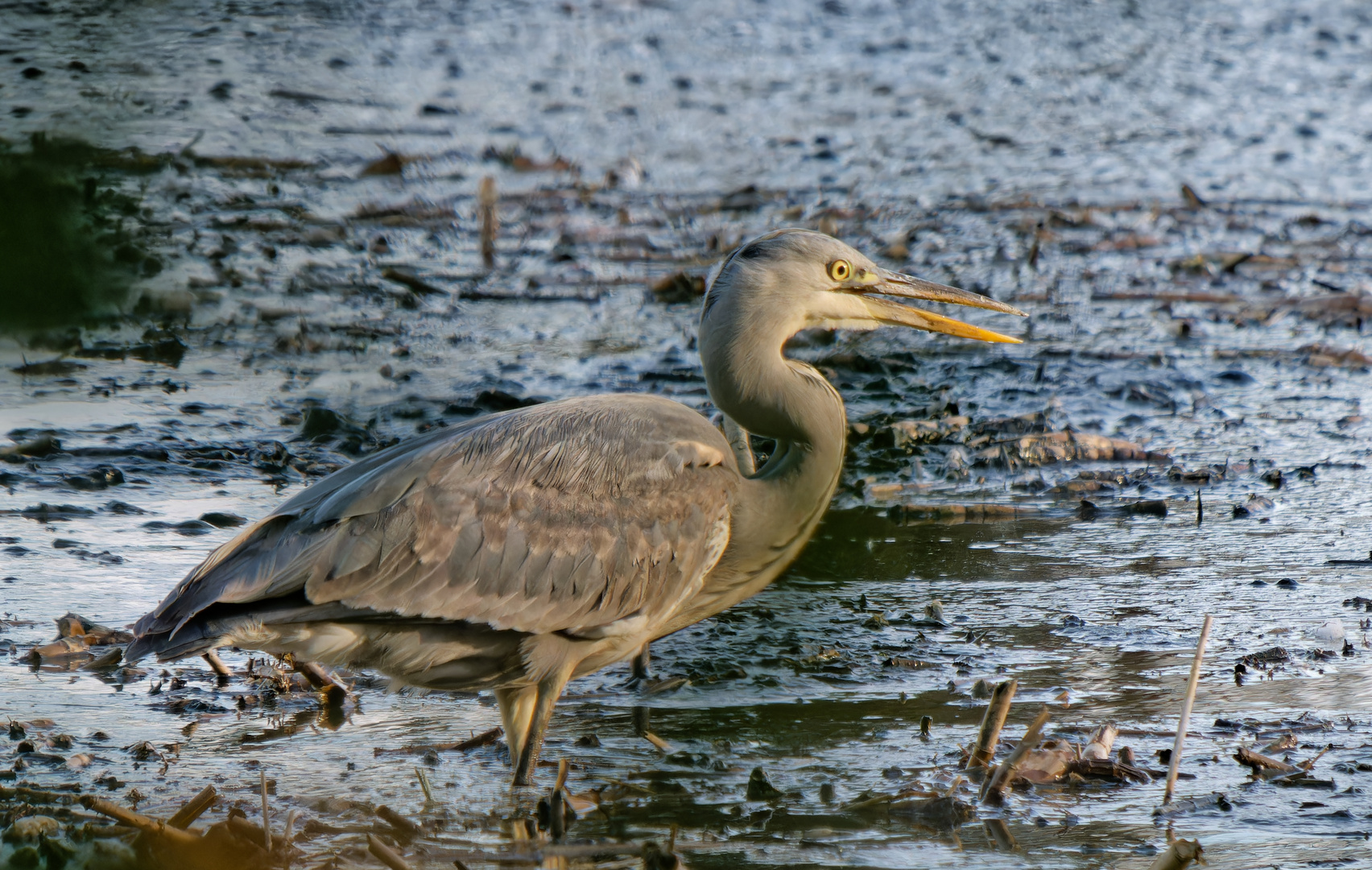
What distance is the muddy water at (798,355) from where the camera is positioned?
3928 mm

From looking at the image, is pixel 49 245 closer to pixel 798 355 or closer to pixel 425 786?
pixel 425 786

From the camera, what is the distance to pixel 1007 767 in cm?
386

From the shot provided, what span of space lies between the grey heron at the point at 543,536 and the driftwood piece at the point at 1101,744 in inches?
46.7

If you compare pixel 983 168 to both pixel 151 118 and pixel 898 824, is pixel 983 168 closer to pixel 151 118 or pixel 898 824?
pixel 898 824

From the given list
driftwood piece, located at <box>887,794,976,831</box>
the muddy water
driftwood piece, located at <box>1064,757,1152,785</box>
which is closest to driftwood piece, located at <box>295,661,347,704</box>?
the muddy water

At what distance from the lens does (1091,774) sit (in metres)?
3.99

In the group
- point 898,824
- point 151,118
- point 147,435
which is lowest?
point 147,435

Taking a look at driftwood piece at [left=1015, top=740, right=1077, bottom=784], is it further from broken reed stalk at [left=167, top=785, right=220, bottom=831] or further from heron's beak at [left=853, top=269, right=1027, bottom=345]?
broken reed stalk at [left=167, top=785, right=220, bottom=831]

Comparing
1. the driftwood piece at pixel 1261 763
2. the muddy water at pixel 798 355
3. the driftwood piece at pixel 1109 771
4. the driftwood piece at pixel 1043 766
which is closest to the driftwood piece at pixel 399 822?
the muddy water at pixel 798 355

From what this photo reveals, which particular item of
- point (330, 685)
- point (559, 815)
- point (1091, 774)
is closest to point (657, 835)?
point (559, 815)

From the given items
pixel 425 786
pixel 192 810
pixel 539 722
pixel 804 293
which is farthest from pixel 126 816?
pixel 804 293

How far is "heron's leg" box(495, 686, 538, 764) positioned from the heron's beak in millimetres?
1769

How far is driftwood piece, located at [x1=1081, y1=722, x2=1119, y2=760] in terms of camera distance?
4.02 meters

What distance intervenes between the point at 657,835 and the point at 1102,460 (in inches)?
146
